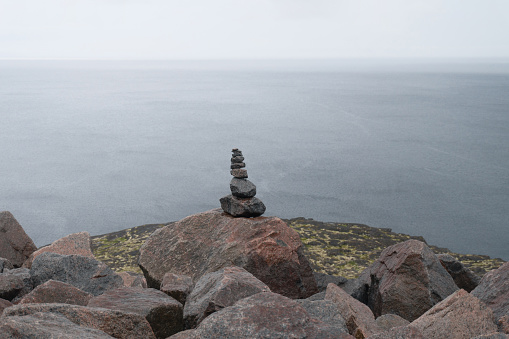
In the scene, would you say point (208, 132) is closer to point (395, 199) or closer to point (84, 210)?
point (84, 210)

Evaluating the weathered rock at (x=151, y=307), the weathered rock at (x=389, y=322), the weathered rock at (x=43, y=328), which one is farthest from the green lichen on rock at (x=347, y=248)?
the weathered rock at (x=43, y=328)

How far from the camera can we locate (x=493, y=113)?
19388 centimetres

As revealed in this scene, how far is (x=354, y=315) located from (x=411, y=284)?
7.05 meters

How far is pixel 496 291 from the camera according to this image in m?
13.7

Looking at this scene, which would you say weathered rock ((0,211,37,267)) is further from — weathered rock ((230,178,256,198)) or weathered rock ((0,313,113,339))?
weathered rock ((0,313,113,339))

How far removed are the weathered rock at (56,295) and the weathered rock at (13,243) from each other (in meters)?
13.4

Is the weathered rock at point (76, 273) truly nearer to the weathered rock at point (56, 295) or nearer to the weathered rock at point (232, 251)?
the weathered rock at point (56, 295)

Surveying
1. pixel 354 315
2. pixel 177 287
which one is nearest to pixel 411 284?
pixel 354 315

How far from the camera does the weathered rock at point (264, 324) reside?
7629 mm

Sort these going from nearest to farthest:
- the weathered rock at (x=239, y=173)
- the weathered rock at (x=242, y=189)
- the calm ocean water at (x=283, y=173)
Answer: the weathered rock at (x=242, y=189) < the weathered rock at (x=239, y=173) < the calm ocean water at (x=283, y=173)

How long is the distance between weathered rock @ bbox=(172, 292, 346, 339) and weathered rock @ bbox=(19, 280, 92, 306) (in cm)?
609

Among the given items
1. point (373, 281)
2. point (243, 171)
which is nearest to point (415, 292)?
point (373, 281)

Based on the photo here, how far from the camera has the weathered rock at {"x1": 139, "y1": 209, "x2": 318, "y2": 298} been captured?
22094mm

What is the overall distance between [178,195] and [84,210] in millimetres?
19934
